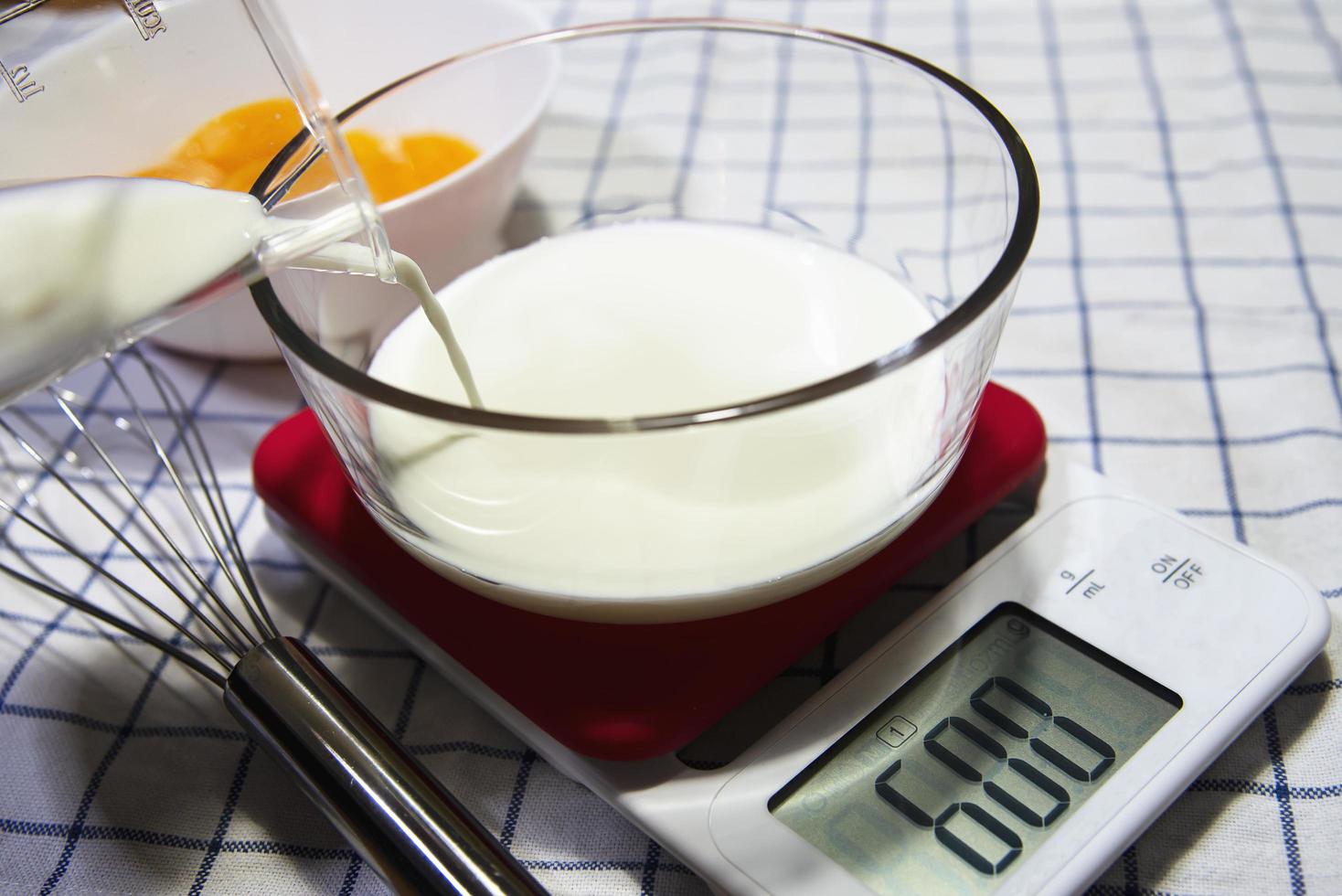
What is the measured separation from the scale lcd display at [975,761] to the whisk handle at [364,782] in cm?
14

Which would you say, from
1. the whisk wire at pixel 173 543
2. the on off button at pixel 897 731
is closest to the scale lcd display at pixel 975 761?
the on off button at pixel 897 731

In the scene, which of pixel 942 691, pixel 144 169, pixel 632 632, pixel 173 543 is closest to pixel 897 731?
pixel 942 691

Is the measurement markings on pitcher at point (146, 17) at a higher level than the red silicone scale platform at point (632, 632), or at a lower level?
higher

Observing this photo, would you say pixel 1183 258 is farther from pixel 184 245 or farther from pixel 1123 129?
pixel 184 245

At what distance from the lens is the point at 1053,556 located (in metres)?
0.62

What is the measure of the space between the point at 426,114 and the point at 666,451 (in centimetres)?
43

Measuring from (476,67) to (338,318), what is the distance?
0.24m

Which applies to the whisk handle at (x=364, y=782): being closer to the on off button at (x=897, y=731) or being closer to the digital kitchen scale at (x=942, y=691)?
the digital kitchen scale at (x=942, y=691)

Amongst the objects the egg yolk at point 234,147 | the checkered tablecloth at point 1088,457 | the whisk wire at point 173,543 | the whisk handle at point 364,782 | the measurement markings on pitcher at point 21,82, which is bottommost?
the checkered tablecloth at point 1088,457

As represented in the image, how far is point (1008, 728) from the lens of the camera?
54cm

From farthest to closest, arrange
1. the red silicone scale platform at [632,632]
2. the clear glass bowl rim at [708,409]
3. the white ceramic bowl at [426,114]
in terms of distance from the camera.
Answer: the white ceramic bowl at [426,114], the red silicone scale platform at [632,632], the clear glass bowl rim at [708,409]

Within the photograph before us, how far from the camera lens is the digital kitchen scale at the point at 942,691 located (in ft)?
1.64

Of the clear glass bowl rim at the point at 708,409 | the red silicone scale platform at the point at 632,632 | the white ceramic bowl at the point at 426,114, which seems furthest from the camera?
the white ceramic bowl at the point at 426,114

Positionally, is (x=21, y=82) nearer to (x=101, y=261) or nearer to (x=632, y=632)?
(x=101, y=261)
